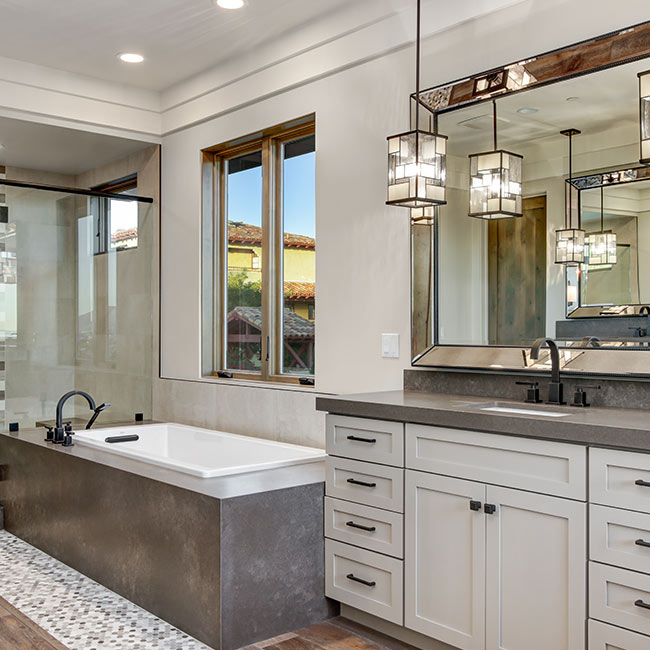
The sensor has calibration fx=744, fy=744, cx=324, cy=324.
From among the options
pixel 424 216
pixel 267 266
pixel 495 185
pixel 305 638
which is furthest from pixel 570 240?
pixel 267 266

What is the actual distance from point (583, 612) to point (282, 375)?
2506mm

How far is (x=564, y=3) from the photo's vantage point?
2.73m

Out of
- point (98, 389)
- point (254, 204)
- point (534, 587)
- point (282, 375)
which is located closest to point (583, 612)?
point (534, 587)

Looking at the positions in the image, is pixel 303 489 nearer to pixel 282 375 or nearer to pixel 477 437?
pixel 477 437

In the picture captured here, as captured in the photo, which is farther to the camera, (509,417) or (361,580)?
(361,580)

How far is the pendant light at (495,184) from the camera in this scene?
2879 mm

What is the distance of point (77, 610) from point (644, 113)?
280cm

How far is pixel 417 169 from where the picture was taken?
9.33 ft

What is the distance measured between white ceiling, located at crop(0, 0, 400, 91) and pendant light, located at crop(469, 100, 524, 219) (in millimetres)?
849

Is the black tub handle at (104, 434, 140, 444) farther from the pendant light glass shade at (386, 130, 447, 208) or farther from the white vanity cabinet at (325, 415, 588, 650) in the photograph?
the pendant light glass shade at (386, 130, 447, 208)

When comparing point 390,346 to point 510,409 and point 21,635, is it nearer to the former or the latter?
point 510,409

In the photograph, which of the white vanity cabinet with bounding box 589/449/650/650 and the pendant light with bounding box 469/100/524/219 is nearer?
the white vanity cabinet with bounding box 589/449/650/650

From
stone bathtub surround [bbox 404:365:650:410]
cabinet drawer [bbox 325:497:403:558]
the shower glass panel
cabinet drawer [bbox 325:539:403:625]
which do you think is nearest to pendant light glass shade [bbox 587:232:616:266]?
stone bathtub surround [bbox 404:365:650:410]

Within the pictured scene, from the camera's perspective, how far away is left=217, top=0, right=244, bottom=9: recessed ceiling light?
11.7 ft
